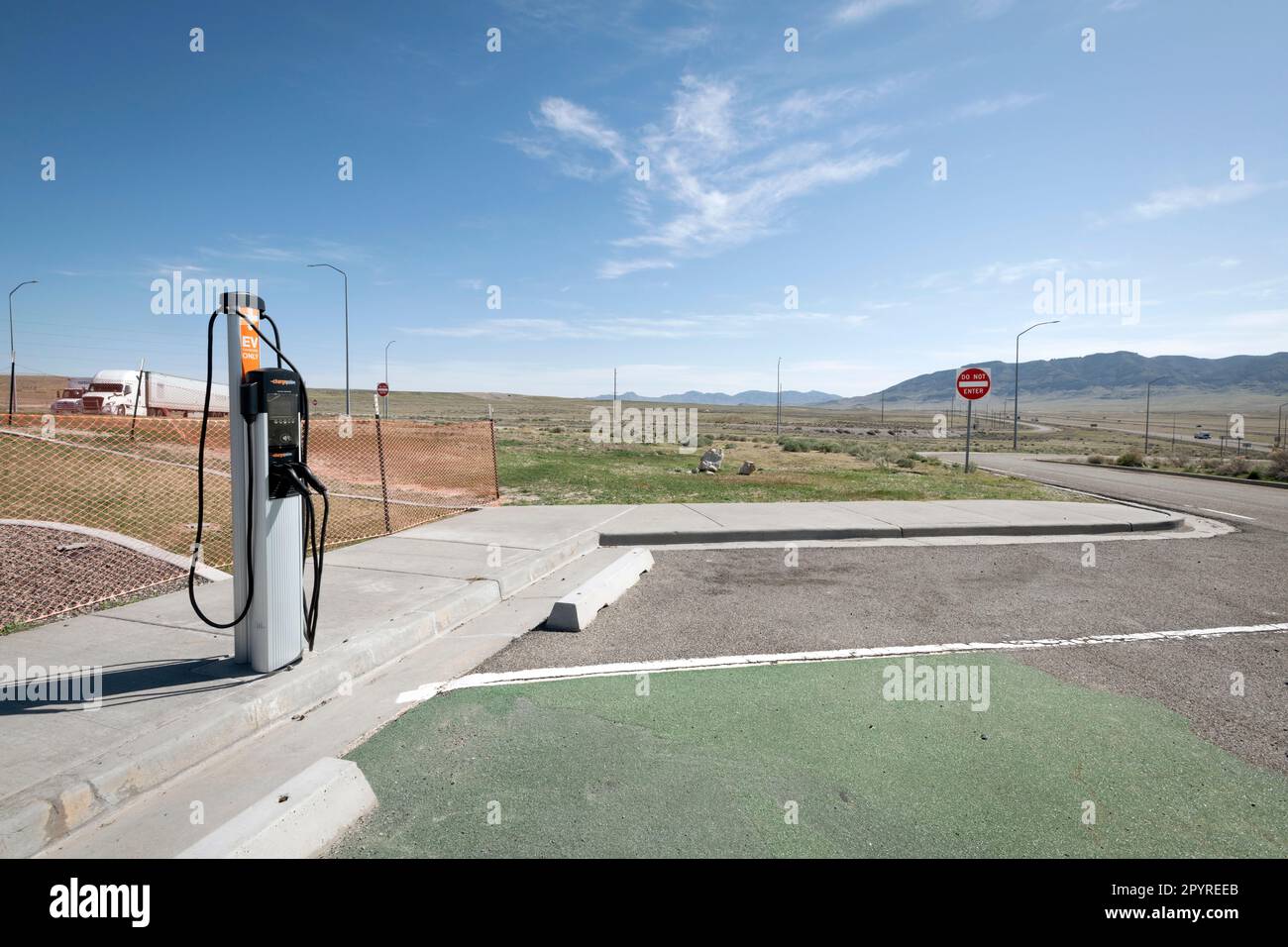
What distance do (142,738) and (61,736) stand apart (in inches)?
17.9

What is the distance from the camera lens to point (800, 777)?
343 cm

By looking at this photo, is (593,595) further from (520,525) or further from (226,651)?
(520,525)

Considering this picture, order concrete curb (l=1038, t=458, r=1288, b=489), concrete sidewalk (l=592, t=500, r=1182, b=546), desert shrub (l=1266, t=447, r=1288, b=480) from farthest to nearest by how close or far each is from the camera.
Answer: desert shrub (l=1266, t=447, r=1288, b=480), concrete curb (l=1038, t=458, r=1288, b=489), concrete sidewalk (l=592, t=500, r=1182, b=546)

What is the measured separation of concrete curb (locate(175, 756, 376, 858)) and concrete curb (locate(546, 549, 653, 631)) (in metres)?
2.56

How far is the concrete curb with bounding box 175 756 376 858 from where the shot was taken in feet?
8.91

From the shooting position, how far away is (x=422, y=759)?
11.8ft

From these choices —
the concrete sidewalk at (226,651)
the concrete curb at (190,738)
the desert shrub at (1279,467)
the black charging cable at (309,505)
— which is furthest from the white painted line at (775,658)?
the desert shrub at (1279,467)

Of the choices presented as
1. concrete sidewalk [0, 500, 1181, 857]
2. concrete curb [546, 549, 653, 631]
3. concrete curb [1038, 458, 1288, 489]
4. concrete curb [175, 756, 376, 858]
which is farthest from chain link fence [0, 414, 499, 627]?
concrete curb [1038, 458, 1288, 489]

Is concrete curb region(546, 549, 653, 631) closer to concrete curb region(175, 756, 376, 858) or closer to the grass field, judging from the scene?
concrete curb region(175, 756, 376, 858)

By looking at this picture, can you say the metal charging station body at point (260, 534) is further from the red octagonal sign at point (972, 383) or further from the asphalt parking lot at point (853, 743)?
the red octagonal sign at point (972, 383)

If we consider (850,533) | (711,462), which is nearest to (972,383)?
(711,462)

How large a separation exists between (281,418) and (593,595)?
282 centimetres

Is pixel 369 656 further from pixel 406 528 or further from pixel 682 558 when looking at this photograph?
pixel 406 528
